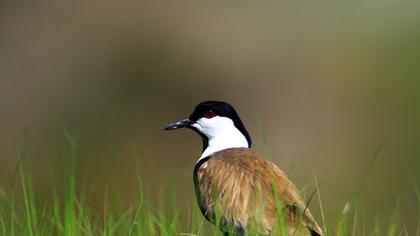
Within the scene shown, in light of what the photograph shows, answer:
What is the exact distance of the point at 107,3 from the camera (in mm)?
16172

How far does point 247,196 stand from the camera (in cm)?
596

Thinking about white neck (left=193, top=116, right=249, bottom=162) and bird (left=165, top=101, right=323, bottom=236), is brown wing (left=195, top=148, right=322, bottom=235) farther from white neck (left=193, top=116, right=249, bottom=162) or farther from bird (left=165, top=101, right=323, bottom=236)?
white neck (left=193, top=116, right=249, bottom=162)

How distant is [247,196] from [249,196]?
0.04 ft

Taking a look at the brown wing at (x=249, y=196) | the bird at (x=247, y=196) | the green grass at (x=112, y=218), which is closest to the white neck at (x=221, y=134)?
the bird at (x=247, y=196)

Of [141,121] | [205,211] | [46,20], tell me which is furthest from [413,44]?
[205,211]

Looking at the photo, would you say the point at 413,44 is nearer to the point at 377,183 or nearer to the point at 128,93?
the point at 377,183

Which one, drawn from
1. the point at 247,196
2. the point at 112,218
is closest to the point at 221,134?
the point at 247,196

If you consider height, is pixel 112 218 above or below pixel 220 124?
below

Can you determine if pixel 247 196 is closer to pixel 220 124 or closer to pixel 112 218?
pixel 112 218

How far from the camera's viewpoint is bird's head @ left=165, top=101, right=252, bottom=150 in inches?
274

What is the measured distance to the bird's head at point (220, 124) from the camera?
6.96 metres

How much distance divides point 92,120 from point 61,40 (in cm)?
155

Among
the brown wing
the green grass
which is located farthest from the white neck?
the green grass

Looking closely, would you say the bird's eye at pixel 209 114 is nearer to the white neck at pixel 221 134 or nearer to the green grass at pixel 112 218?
the white neck at pixel 221 134
